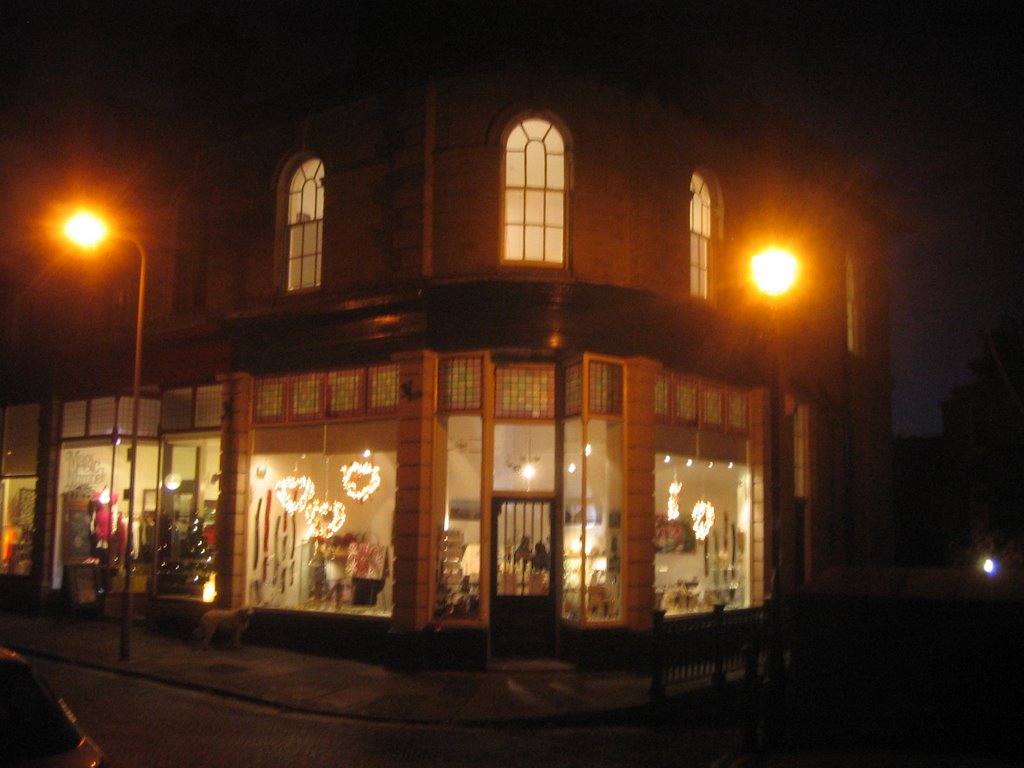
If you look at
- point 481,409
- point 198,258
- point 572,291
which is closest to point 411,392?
point 481,409

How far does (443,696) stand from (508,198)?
25.3 ft

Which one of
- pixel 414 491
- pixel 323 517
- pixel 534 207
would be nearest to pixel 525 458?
pixel 414 491

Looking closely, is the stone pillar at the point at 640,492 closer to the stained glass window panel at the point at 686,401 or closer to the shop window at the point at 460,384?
the stained glass window panel at the point at 686,401

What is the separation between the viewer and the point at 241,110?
18.8 m

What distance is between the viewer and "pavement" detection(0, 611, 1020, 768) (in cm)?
1226

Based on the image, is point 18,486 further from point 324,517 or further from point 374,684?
point 374,684

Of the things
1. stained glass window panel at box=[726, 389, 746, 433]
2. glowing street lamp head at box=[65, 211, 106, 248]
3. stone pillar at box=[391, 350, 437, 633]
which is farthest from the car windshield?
stained glass window panel at box=[726, 389, 746, 433]

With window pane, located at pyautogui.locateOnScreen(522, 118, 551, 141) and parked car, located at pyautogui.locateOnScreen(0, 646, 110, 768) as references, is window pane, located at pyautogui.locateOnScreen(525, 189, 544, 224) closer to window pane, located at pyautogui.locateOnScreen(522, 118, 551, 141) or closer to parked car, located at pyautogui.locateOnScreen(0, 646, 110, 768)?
window pane, located at pyautogui.locateOnScreen(522, 118, 551, 141)

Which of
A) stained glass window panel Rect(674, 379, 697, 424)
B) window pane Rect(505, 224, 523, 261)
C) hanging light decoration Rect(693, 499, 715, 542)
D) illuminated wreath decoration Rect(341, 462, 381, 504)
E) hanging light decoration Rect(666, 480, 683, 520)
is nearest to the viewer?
window pane Rect(505, 224, 523, 261)

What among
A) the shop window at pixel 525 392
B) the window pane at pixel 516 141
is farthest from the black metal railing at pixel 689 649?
the window pane at pixel 516 141

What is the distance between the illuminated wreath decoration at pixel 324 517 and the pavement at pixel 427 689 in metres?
2.08

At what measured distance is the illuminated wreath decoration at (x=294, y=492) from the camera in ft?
56.6

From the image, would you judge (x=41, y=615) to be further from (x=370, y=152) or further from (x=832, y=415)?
(x=832, y=415)

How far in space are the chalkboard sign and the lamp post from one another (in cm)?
1511
